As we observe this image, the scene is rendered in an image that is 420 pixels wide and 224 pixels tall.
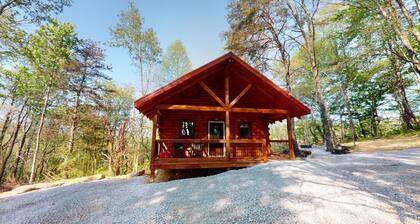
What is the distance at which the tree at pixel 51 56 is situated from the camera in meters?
10.3

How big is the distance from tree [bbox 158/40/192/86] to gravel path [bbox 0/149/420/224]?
1483 cm

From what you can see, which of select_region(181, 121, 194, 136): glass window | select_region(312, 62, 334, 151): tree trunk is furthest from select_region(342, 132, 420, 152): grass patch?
select_region(181, 121, 194, 136): glass window

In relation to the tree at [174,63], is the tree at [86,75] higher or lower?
lower

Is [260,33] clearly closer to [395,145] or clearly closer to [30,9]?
[395,145]

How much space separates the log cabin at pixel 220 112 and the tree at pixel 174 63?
33.5 feet

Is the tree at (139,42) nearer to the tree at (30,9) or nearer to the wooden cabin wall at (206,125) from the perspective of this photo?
the wooden cabin wall at (206,125)

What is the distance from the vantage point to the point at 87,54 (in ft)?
43.1

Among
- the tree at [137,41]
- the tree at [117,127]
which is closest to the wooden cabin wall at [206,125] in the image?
the tree at [117,127]

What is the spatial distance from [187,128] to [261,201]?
6.09m

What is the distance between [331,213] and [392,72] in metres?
19.9

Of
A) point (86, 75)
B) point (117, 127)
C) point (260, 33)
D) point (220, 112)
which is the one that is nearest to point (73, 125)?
point (117, 127)

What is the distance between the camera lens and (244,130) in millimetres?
9586

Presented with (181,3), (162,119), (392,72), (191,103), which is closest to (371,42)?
(392,72)

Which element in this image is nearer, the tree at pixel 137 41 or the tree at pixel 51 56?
the tree at pixel 51 56
